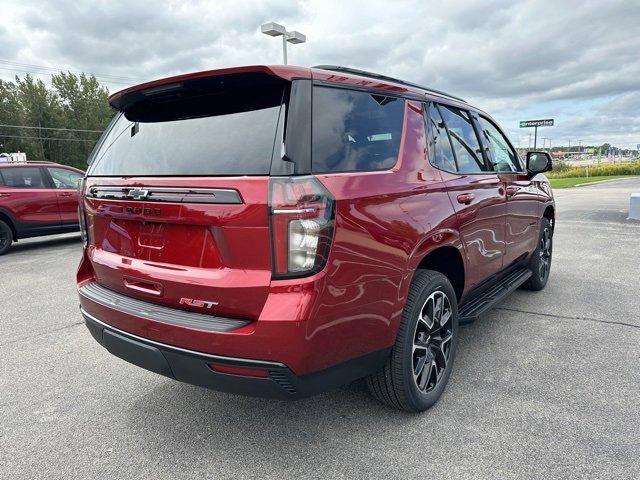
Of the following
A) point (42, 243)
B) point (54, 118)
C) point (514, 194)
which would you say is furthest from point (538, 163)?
point (54, 118)

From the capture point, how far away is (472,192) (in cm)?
322

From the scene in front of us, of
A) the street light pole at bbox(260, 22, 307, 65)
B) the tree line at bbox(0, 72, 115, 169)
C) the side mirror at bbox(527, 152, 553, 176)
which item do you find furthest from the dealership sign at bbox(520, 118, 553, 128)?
the tree line at bbox(0, 72, 115, 169)

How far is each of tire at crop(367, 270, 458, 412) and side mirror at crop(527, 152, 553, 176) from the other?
2330 mm

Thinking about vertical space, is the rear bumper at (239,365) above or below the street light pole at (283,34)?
below

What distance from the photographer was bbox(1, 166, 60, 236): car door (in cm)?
888

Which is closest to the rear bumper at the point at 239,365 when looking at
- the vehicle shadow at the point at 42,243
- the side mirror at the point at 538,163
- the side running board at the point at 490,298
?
the side running board at the point at 490,298

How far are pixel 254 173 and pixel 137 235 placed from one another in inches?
30.4

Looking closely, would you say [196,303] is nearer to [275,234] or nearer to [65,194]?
[275,234]

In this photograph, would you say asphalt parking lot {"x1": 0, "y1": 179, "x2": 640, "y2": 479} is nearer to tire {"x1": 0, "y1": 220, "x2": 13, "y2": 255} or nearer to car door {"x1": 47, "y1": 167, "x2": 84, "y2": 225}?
tire {"x1": 0, "y1": 220, "x2": 13, "y2": 255}

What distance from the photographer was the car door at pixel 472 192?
3029 mm

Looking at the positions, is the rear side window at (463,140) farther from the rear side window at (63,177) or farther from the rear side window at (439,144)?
the rear side window at (63,177)

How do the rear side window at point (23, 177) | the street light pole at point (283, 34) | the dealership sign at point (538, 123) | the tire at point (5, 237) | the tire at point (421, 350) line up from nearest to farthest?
the tire at point (421, 350), the tire at point (5, 237), the rear side window at point (23, 177), the street light pole at point (283, 34), the dealership sign at point (538, 123)

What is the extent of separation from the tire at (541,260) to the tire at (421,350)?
7.85 ft

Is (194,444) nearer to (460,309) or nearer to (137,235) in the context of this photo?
(137,235)
